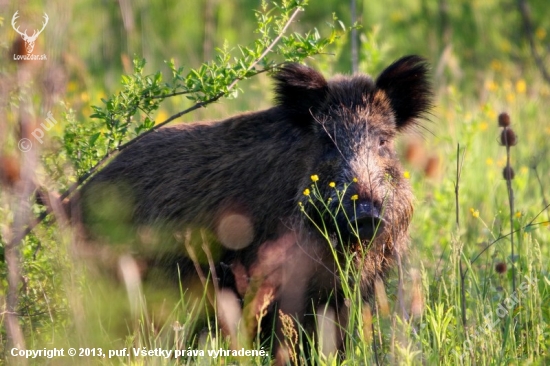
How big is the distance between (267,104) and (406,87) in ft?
13.0

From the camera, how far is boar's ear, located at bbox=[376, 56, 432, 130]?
5.25 metres

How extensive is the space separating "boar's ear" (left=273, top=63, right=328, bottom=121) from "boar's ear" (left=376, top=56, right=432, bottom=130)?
0.42 meters

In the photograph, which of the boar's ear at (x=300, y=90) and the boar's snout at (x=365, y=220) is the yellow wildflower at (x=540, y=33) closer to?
the boar's ear at (x=300, y=90)

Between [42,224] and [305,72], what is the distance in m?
1.88

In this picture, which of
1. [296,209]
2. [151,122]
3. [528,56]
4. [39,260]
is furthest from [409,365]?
[528,56]

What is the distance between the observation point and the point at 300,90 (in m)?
5.14

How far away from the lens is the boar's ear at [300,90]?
5059 millimetres

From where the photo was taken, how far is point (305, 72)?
16.6 ft

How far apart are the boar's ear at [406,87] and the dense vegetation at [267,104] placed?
234 millimetres

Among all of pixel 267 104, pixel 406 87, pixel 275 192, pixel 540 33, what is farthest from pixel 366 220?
pixel 540 33

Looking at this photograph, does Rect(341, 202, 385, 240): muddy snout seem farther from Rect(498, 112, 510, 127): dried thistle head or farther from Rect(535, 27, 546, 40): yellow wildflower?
Rect(535, 27, 546, 40): yellow wildflower

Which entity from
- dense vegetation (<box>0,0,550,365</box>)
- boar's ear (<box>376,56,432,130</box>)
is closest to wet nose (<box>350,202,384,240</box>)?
dense vegetation (<box>0,0,550,365</box>)

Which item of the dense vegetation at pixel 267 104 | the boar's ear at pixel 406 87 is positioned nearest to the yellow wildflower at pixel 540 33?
the dense vegetation at pixel 267 104

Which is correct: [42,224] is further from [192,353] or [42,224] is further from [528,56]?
[528,56]
